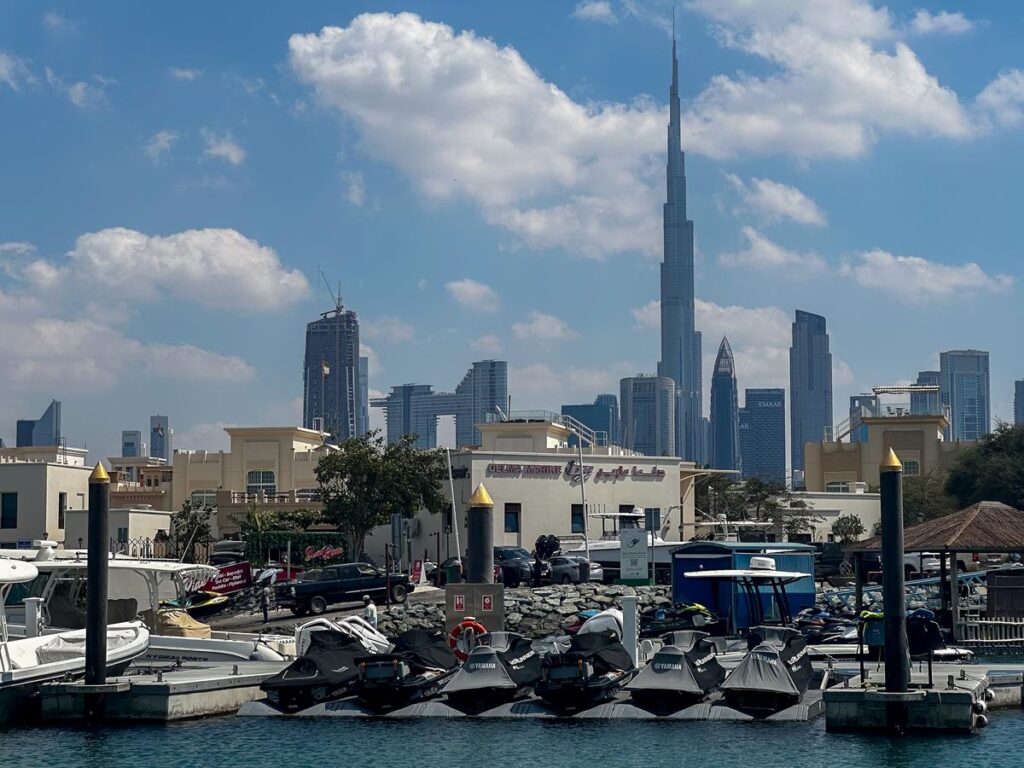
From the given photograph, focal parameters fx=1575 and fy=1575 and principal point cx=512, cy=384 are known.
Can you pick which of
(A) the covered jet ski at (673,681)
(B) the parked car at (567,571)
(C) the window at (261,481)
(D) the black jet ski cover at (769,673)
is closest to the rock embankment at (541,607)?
(B) the parked car at (567,571)

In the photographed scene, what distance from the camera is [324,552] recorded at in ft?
246

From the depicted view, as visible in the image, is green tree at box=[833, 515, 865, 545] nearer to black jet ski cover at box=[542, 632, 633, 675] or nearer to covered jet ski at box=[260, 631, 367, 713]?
black jet ski cover at box=[542, 632, 633, 675]

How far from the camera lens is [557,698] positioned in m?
32.5

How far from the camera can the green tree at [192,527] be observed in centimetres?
8044

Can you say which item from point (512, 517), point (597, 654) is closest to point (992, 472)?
point (512, 517)

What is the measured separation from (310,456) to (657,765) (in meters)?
72.3

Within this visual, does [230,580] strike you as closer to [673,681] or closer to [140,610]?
[140,610]

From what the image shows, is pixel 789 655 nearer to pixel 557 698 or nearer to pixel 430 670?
pixel 557 698

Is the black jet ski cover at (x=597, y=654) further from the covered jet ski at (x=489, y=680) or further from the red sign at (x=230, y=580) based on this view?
the red sign at (x=230, y=580)

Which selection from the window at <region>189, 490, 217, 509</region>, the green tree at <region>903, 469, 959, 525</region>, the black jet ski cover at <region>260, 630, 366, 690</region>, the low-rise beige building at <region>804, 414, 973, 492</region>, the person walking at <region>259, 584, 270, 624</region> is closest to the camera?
the black jet ski cover at <region>260, 630, 366, 690</region>

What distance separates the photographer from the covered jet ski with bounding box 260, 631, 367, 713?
33.6 meters

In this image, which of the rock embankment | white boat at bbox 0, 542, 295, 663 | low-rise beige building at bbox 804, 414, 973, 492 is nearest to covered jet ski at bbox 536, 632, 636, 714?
white boat at bbox 0, 542, 295, 663

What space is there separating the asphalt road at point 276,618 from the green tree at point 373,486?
1431 centimetres

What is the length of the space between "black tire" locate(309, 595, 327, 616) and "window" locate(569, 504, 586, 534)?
86.3ft
